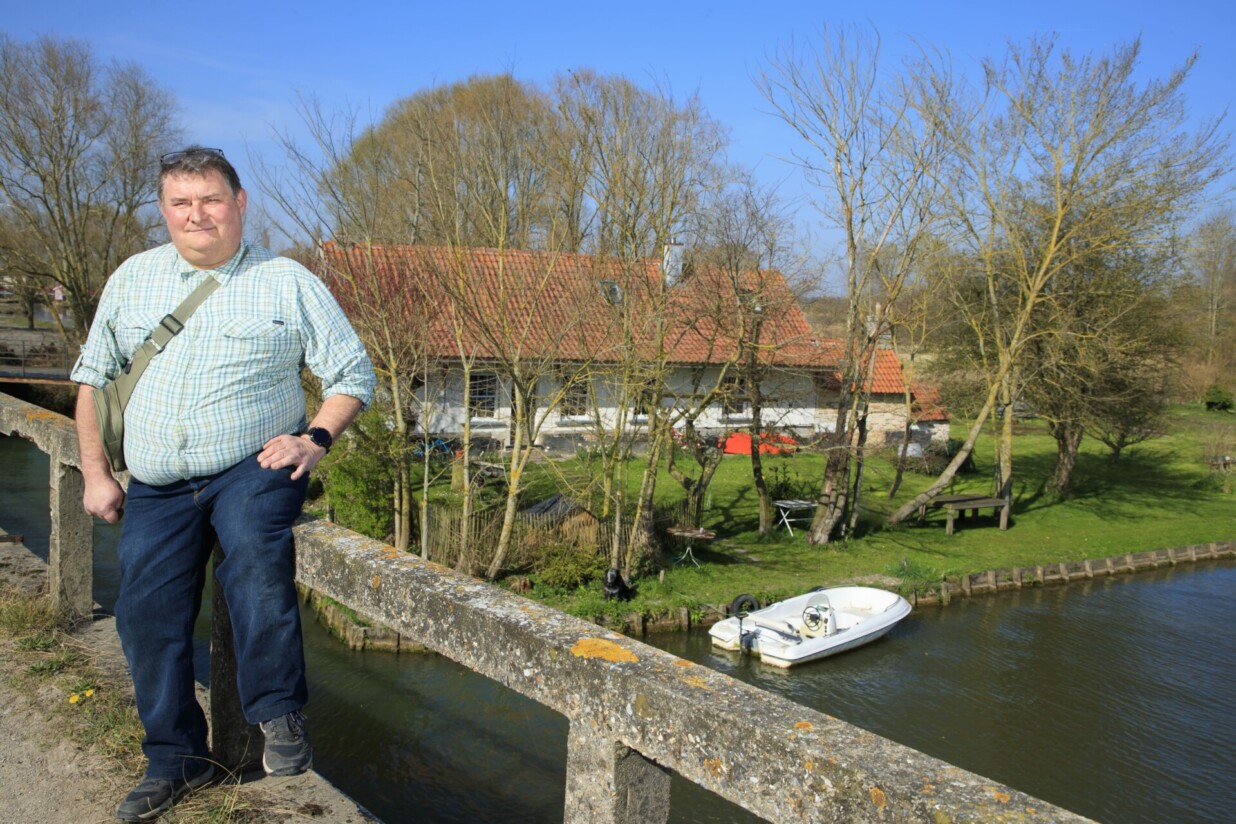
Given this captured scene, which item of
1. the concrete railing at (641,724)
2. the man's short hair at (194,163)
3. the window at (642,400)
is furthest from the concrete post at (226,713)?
the window at (642,400)

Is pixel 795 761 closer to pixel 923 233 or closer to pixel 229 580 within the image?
pixel 229 580

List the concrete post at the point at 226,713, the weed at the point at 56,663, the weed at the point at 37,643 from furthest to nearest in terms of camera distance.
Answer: the weed at the point at 37,643
the weed at the point at 56,663
the concrete post at the point at 226,713

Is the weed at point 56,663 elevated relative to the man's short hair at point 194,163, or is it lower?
lower

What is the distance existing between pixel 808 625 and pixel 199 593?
1440 centimetres

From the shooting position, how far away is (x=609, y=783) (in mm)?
2010

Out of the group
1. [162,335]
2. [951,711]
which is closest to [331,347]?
[162,335]

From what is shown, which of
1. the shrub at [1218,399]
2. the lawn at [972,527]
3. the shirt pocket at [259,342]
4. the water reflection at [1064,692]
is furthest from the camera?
the shrub at [1218,399]

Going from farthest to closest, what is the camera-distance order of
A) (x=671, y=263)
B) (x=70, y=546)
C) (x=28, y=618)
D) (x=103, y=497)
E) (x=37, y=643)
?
(x=671, y=263), (x=70, y=546), (x=28, y=618), (x=37, y=643), (x=103, y=497)

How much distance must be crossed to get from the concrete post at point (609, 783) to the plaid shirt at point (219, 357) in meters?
1.00

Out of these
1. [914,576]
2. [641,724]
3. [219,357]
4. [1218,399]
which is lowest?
[914,576]

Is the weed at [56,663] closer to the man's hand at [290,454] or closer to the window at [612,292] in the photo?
the man's hand at [290,454]

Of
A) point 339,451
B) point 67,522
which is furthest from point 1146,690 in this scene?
point 67,522

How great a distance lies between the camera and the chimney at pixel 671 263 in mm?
15794

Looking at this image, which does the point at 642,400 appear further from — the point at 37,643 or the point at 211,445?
the point at 211,445
